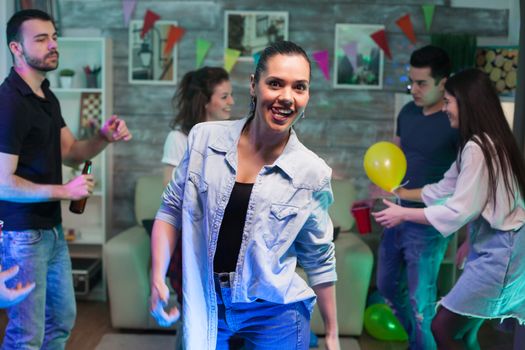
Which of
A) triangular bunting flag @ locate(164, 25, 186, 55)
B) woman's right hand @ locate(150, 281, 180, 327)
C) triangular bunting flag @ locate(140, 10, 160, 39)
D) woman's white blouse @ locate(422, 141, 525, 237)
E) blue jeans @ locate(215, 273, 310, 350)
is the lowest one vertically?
blue jeans @ locate(215, 273, 310, 350)

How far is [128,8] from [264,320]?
3.06 meters

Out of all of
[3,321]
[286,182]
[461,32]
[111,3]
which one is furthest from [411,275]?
[111,3]

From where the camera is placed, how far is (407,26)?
419 centimetres

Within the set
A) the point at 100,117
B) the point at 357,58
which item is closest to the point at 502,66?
the point at 357,58

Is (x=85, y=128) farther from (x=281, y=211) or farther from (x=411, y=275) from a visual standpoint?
(x=281, y=211)

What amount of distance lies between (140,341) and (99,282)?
885 millimetres

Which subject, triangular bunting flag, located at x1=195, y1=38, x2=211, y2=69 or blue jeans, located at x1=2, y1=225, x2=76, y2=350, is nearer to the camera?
blue jeans, located at x1=2, y1=225, x2=76, y2=350

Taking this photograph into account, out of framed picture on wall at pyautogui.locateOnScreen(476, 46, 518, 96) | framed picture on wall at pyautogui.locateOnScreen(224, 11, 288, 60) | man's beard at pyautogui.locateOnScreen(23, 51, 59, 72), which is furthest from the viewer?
framed picture on wall at pyautogui.locateOnScreen(224, 11, 288, 60)

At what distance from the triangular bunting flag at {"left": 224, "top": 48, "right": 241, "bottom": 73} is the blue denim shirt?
8.27 feet

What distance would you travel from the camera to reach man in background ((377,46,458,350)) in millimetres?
2928

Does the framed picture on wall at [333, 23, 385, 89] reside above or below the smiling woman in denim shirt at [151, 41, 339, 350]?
above

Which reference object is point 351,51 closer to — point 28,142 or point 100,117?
point 100,117

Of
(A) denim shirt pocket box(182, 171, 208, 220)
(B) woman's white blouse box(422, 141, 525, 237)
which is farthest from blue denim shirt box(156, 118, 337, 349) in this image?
(B) woman's white blouse box(422, 141, 525, 237)

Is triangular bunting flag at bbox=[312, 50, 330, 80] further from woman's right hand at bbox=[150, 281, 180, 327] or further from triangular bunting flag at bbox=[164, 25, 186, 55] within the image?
woman's right hand at bbox=[150, 281, 180, 327]
